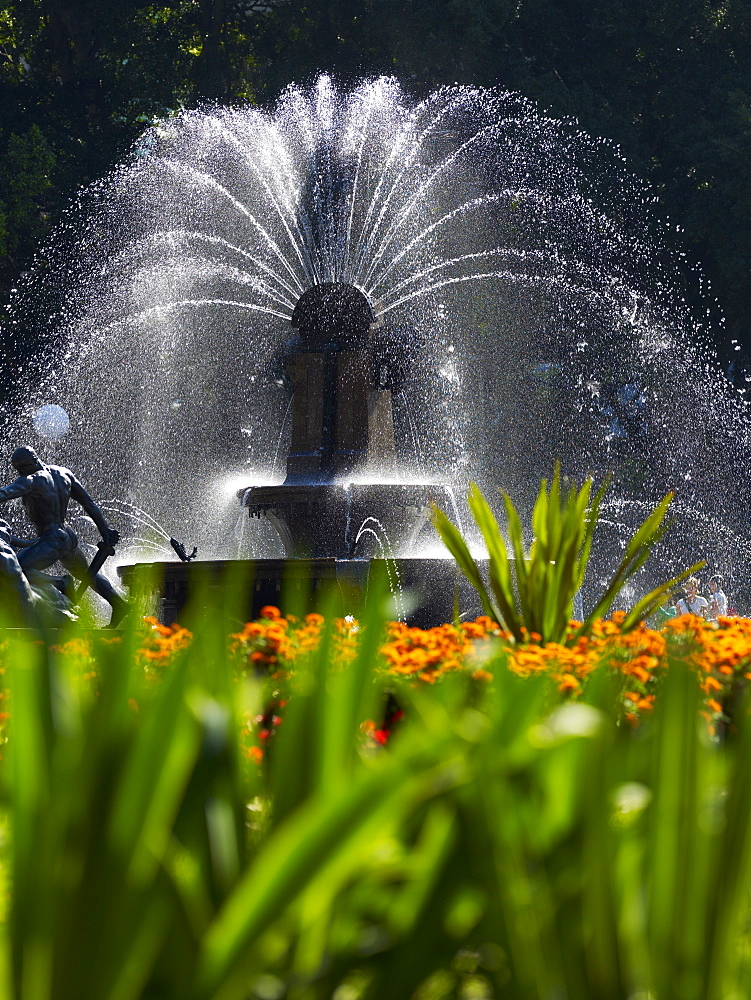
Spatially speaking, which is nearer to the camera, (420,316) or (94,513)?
(94,513)

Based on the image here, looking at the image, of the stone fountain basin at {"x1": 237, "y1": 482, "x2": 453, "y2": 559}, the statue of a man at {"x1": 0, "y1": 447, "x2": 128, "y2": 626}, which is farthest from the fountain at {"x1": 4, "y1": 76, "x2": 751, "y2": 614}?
the statue of a man at {"x1": 0, "y1": 447, "x2": 128, "y2": 626}

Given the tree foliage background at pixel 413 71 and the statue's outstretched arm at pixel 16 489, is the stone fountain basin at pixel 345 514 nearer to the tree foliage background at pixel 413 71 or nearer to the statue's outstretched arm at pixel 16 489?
the statue's outstretched arm at pixel 16 489

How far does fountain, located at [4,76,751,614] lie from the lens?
848 inches

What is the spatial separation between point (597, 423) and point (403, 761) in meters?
22.4

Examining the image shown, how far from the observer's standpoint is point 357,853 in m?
1.28

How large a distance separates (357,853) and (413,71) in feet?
81.8

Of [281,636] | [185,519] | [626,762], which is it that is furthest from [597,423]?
[626,762]

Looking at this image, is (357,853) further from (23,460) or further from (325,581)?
(23,460)

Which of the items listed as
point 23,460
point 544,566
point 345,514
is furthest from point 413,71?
point 544,566

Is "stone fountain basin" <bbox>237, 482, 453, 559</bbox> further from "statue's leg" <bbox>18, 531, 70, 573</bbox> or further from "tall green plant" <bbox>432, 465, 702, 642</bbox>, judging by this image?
"tall green plant" <bbox>432, 465, 702, 642</bbox>

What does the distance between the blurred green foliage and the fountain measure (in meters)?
18.5

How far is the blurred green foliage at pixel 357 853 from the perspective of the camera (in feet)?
4.24

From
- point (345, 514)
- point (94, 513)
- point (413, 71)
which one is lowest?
point (94, 513)

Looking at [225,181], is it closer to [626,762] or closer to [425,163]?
[425,163]
